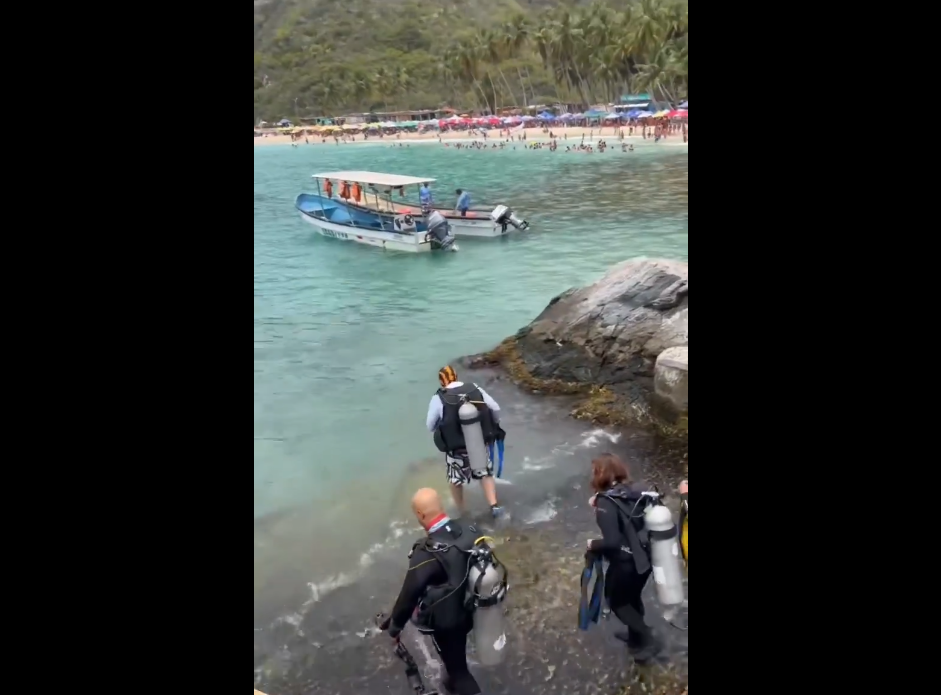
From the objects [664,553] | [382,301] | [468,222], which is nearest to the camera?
[664,553]

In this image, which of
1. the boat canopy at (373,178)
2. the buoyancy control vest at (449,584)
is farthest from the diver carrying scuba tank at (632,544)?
the boat canopy at (373,178)

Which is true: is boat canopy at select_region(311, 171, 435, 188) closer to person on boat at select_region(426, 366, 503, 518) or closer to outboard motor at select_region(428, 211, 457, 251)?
outboard motor at select_region(428, 211, 457, 251)

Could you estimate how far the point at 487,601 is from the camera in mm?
3709

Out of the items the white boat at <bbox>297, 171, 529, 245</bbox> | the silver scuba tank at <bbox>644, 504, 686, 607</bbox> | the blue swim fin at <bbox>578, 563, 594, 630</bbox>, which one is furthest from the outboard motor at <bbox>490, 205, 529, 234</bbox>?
the blue swim fin at <bbox>578, 563, 594, 630</bbox>

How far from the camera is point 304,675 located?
399 centimetres

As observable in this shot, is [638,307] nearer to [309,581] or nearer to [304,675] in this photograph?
[309,581]

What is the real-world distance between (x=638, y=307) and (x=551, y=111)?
4.89ft

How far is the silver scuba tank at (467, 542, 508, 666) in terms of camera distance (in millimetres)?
3680

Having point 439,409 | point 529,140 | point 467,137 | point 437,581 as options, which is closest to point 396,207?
point 467,137

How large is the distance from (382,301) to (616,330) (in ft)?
5.46

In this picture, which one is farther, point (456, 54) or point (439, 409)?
point (456, 54)

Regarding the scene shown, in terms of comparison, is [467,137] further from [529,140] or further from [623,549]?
[623,549]

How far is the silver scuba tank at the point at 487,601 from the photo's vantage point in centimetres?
368

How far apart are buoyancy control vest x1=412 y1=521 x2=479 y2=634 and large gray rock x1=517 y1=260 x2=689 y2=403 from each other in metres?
1.71
